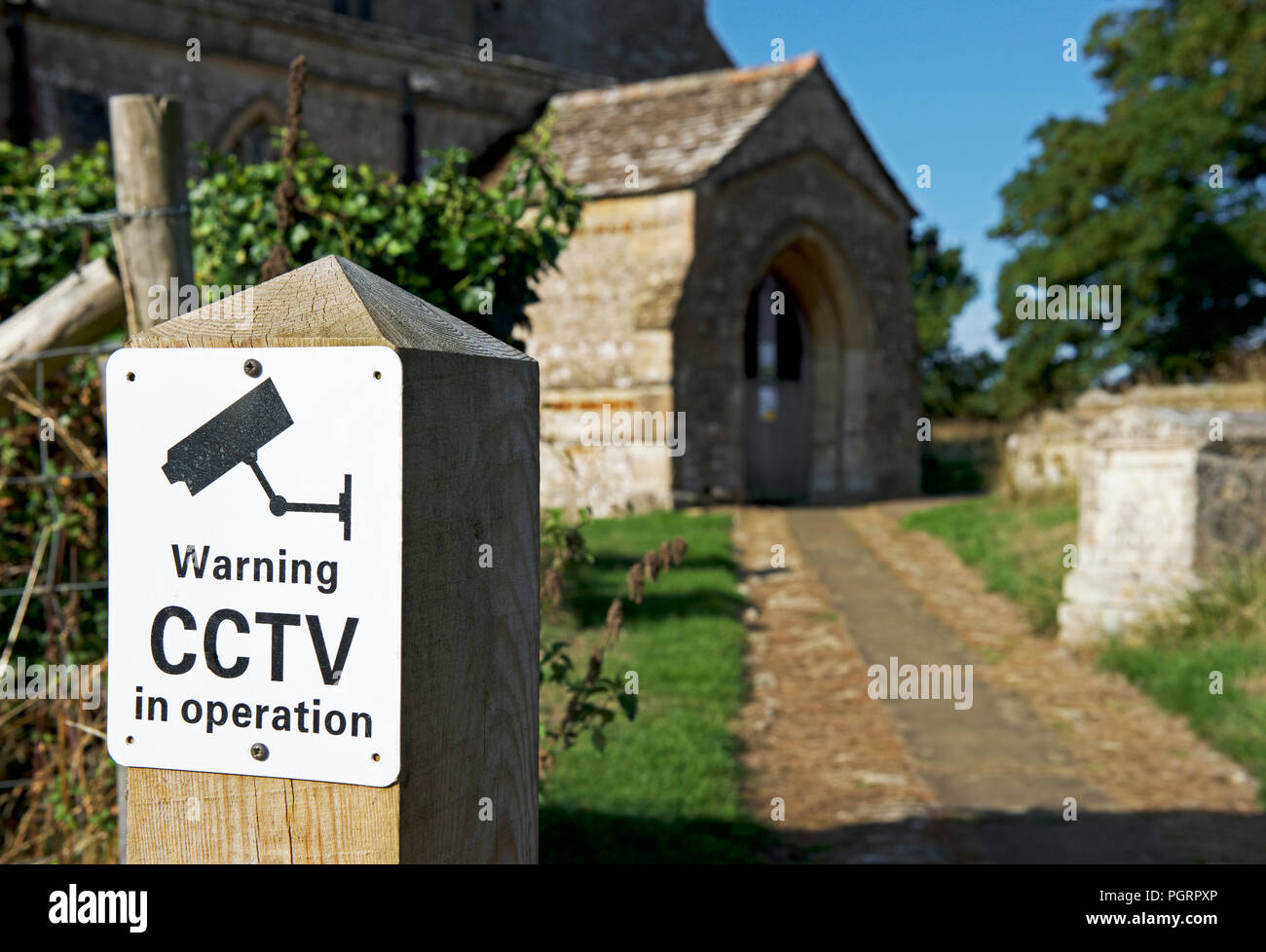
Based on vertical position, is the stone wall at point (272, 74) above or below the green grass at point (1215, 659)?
above

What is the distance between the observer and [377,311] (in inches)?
53.2

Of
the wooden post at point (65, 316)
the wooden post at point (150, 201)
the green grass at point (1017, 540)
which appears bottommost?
the green grass at point (1017, 540)

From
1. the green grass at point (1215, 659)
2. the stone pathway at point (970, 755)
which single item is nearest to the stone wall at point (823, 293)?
the stone pathway at point (970, 755)

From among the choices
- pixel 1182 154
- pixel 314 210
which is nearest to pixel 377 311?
pixel 314 210

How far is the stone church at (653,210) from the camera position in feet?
48.2

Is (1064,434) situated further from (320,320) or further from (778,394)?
(320,320)

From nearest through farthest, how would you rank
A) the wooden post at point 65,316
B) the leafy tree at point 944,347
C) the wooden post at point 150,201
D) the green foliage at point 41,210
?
the wooden post at point 150,201, the wooden post at point 65,316, the green foliage at point 41,210, the leafy tree at point 944,347

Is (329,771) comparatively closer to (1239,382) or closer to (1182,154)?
(1239,382)

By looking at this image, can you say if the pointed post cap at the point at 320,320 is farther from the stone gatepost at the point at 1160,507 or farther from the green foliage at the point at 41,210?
the stone gatepost at the point at 1160,507

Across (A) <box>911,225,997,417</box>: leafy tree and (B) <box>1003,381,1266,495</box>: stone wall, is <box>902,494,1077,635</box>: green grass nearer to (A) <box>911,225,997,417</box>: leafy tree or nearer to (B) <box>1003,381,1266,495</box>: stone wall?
(B) <box>1003,381,1266,495</box>: stone wall

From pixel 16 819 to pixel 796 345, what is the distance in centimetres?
1530

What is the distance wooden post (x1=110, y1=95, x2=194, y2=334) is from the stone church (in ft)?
31.5

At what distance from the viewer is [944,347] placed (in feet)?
109

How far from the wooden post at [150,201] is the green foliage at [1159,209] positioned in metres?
20.1
